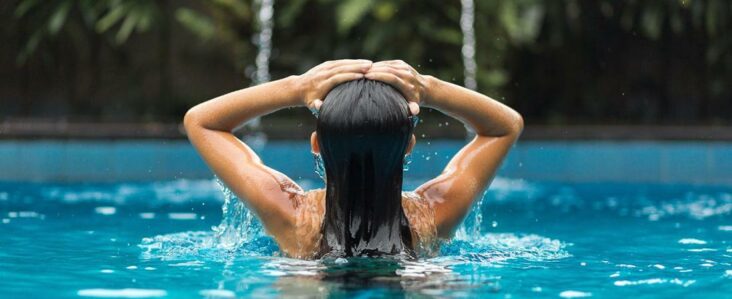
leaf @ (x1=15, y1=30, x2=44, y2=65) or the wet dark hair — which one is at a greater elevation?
leaf @ (x1=15, y1=30, x2=44, y2=65)

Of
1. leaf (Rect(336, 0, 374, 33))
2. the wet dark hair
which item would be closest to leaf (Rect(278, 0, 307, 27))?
leaf (Rect(336, 0, 374, 33))

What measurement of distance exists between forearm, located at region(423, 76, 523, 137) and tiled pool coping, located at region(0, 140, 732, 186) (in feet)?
18.2

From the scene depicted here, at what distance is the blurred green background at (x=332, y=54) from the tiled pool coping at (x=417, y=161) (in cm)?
302

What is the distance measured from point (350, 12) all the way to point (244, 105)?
27.1 feet

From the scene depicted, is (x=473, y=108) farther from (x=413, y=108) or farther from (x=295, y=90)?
(x=295, y=90)

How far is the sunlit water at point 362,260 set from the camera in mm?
2961

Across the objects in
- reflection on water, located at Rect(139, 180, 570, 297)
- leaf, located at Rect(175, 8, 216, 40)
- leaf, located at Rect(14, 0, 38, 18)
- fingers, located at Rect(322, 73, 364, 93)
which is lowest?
reflection on water, located at Rect(139, 180, 570, 297)

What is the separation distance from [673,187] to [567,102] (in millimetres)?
4975

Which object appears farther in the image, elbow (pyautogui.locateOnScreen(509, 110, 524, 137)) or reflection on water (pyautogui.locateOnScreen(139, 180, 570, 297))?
elbow (pyautogui.locateOnScreen(509, 110, 524, 137))

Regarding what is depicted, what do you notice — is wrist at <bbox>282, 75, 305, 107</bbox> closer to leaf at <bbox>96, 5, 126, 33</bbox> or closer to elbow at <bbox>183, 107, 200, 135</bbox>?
elbow at <bbox>183, 107, 200, 135</bbox>

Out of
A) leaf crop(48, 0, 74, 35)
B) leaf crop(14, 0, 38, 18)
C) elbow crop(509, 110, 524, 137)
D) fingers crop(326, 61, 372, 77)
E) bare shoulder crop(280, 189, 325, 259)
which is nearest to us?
fingers crop(326, 61, 372, 77)

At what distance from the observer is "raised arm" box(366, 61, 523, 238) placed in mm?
3043

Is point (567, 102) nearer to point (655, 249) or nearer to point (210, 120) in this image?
point (655, 249)

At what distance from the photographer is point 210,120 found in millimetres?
3105
